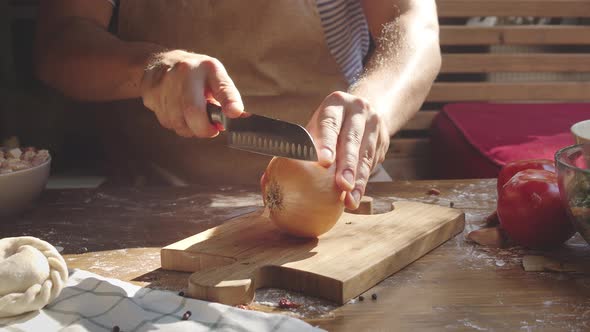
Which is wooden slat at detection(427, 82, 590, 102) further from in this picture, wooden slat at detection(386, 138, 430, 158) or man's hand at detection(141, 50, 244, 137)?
man's hand at detection(141, 50, 244, 137)

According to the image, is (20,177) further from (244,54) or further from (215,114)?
(244,54)

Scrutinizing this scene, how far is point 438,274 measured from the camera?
1.15 m

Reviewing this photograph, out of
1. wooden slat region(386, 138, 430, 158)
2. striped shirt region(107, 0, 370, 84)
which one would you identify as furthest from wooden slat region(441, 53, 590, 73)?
striped shirt region(107, 0, 370, 84)

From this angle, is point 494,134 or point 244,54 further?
point 494,134

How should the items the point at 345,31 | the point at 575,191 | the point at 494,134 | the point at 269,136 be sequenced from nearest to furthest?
the point at 575,191, the point at 269,136, the point at 345,31, the point at 494,134

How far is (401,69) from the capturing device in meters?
1.68

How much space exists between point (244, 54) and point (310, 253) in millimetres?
874

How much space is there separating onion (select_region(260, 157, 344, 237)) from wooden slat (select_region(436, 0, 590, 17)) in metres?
2.20

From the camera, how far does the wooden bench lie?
3209 mm

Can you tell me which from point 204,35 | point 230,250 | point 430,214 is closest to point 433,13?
point 204,35

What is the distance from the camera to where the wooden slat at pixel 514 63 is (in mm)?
3219

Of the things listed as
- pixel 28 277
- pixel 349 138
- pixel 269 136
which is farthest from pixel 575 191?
pixel 28 277

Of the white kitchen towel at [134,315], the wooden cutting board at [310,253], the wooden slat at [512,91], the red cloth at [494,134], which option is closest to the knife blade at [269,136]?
the wooden cutting board at [310,253]

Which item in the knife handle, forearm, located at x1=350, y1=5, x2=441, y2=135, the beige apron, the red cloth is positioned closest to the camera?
the knife handle
